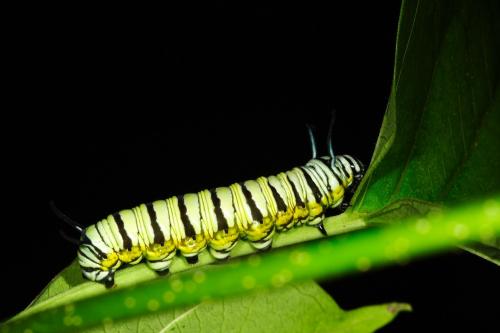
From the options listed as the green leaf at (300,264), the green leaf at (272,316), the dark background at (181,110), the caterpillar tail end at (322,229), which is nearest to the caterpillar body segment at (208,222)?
the caterpillar tail end at (322,229)

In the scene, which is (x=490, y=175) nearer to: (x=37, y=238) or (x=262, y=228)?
(x=262, y=228)

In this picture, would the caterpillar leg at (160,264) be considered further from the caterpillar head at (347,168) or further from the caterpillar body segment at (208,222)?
the caterpillar head at (347,168)

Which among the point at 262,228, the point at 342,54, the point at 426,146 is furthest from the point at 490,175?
the point at 342,54

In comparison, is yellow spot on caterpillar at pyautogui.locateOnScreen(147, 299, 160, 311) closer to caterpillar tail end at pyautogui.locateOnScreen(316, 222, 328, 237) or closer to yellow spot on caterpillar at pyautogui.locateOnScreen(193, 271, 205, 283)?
yellow spot on caterpillar at pyautogui.locateOnScreen(193, 271, 205, 283)

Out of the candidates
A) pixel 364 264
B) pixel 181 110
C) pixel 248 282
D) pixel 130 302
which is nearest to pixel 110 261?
pixel 130 302

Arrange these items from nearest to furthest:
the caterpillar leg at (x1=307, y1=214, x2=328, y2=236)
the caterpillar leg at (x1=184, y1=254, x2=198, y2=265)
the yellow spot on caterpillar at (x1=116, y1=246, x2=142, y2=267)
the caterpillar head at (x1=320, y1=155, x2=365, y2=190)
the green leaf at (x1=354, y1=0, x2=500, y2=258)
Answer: the green leaf at (x1=354, y1=0, x2=500, y2=258), the caterpillar leg at (x1=307, y1=214, x2=328, y2=236), the caterpillar leg at (x1=184, y1=254, x2=198, y2=265), the yellow spot on caterpillar at (x1=116, y1=246, x2=142, y2=267), the caterpillar head at (x1=320, y1=155, x2=365, y2=190)

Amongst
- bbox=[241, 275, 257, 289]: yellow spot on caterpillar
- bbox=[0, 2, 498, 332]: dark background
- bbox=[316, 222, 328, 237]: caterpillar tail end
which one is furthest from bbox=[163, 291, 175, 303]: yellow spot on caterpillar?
bbox=[0, 2, 498, 332]: dark background
